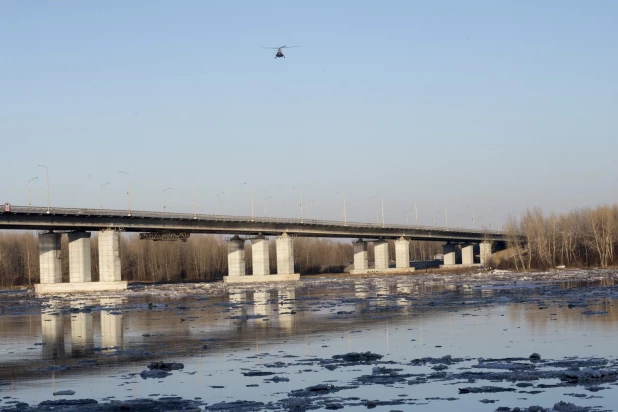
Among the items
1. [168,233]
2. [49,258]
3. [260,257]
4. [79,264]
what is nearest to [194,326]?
[79,264]

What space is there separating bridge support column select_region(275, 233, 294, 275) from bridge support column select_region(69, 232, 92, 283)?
4148 centimetres

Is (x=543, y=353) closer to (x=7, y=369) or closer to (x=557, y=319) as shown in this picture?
(x=557, y=319)

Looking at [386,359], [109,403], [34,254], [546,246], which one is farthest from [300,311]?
[34,254]

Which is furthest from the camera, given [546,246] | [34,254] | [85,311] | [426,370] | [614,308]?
[34,254]

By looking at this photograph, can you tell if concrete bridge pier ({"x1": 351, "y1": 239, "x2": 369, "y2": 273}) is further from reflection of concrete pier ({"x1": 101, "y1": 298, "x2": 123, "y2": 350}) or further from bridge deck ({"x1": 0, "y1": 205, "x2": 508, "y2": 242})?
reflection of concrete pier ({"x1": 101, "y1": 298, "x2": 123, "y2": 350})

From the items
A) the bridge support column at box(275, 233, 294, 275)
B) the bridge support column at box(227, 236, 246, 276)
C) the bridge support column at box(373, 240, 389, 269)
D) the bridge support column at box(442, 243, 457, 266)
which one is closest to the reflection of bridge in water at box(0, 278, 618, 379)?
the bridge support column at box(227, 236, 246, 276)

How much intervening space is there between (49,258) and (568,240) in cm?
10109

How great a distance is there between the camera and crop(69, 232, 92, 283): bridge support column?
3994 inches

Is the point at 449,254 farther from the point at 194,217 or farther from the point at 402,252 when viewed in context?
the point at 194,217

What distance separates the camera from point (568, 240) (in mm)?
159625

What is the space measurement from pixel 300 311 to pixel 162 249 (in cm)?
14378

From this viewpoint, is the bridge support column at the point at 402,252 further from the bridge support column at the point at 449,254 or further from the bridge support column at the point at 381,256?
the bridge support column at the point at 449,254

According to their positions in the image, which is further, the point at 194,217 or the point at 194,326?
→ the point at 194,217

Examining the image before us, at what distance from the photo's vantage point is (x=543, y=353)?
24.7m
